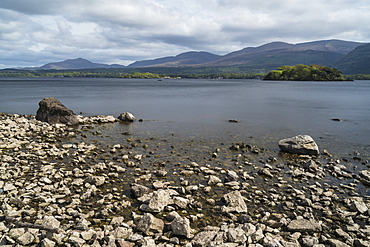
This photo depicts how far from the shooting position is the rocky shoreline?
361 inches

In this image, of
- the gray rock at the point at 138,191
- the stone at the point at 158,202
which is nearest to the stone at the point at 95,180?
the gray rock at the point at 138,191

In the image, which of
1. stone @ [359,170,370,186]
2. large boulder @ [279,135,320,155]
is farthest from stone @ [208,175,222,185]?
large boulder @ [279,135,320,155]

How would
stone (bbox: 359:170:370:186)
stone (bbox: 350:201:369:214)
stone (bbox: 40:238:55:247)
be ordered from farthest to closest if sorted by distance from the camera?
stone (bbox: 359:170:370:186) < stone (bbox: 350:201:369:214) < stone (bbox: 40:238:55:247)

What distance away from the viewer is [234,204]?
11.4 metres

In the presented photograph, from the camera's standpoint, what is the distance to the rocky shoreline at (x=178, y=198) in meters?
9.16

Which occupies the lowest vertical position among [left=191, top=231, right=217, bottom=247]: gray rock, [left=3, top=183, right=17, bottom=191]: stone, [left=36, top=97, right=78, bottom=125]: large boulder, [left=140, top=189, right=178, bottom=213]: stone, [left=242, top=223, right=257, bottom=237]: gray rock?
[left=191, top=231, right=217, bottom=247]: gray rock

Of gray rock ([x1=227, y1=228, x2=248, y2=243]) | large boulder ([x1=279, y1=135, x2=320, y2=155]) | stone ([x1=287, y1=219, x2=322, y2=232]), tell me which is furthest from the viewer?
large boulder ([x1=279, y1=135, x2=320, y2=155])

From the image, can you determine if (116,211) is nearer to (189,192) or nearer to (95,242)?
(95,242)

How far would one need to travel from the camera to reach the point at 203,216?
10844 millimetres

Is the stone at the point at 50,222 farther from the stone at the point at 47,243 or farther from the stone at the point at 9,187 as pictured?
the stone at the point at 9,187

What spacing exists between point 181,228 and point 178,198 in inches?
96.3

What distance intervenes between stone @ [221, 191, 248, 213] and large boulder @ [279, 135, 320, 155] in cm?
1045

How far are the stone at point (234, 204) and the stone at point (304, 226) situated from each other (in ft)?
6.49

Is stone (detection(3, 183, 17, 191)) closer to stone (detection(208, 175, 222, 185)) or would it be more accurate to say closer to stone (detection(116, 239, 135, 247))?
stone (detection(116, 239, 135, 247))
